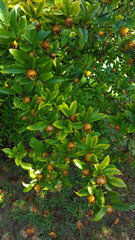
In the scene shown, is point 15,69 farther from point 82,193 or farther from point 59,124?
point 82,193

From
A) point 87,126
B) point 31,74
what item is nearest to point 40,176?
point 87,126

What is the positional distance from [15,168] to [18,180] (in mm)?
256

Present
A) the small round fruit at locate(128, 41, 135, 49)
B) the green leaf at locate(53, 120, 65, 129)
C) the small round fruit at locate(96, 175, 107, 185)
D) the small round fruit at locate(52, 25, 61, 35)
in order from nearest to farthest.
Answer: the small round fruit at locate(96, 175, 107, 185), the green leaf at locate(53, 120, 65, 129), the small round fruit at locate(52, 25, 61, 35), the small round fruit at locate(128, 41, 135, 49)

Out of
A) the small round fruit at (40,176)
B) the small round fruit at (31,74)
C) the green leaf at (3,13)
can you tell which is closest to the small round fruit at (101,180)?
the small round fruit at (40,176)

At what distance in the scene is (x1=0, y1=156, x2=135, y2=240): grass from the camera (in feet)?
8.81

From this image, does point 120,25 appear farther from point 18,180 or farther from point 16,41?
point 18,180

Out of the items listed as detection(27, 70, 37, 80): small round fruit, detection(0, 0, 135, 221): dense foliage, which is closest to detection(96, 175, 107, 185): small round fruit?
detection(0, 0, 135, 221): dense foliage

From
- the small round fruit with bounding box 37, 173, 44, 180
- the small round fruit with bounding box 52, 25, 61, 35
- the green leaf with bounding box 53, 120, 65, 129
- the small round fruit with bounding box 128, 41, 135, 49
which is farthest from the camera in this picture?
the small round fruit with bounding box 128, 41, 135, 49

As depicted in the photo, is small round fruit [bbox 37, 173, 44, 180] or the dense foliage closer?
→ the dense foliage

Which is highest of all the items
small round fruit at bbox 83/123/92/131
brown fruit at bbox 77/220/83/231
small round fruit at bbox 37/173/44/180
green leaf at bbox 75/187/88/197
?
small round fruit at bbox 83/123/92/131

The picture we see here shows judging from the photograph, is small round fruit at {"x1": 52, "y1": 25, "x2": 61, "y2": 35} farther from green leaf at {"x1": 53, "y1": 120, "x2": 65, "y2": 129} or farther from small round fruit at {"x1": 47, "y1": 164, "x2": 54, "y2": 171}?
small round fruit at {"x1": 47, "y1": 164, "x2": 54, "y2": 171}

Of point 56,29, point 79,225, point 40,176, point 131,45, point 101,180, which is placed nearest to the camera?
point 101,180

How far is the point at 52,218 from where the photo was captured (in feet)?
9.35

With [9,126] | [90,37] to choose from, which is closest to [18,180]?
[9,126]
